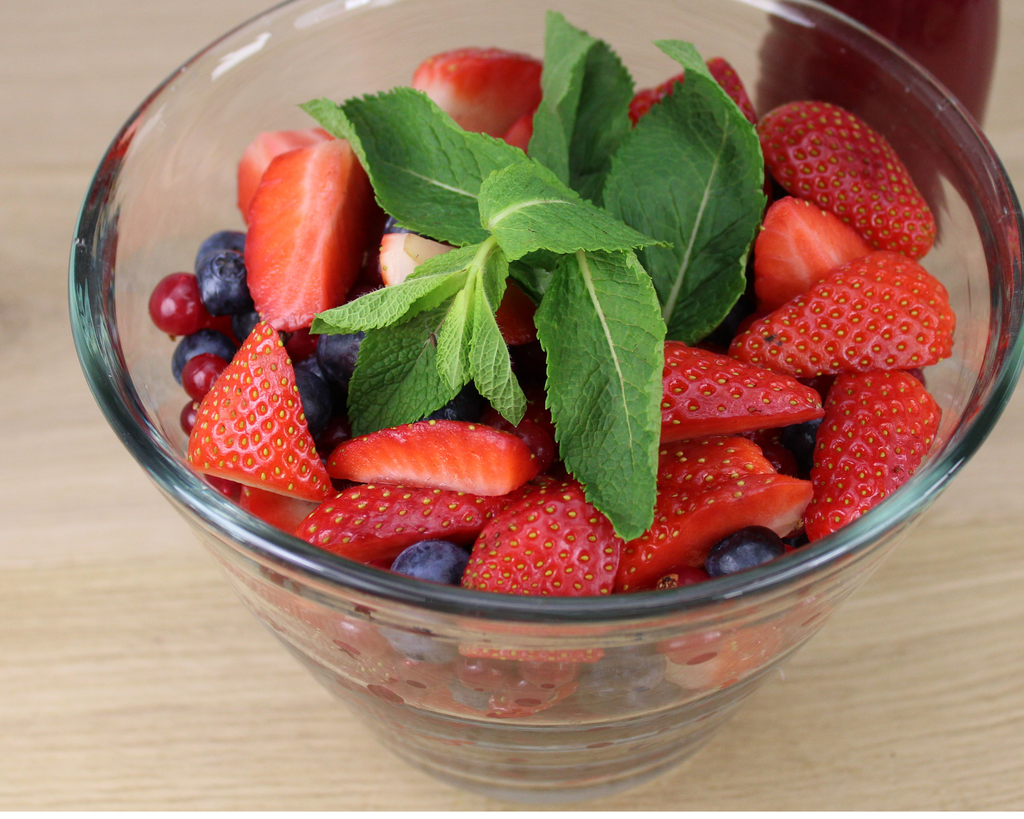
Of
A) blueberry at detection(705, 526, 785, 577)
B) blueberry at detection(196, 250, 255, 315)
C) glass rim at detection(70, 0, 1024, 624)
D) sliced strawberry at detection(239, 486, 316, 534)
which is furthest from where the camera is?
blueberry at detection(196, 250, 255, 315)

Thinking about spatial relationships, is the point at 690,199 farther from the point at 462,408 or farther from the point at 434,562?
the point at 434,562

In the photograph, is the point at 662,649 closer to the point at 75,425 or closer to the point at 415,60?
the point at 415,60

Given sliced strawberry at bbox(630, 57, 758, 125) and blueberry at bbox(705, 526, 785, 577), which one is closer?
blueberry at bbox(705, 526, 785, 577)

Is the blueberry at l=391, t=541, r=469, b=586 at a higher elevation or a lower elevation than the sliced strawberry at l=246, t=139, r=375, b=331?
lower

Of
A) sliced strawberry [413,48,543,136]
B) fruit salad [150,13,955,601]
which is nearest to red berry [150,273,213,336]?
fruit salad [150,13,955,601]

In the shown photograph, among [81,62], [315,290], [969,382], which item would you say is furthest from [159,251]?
[81,62]

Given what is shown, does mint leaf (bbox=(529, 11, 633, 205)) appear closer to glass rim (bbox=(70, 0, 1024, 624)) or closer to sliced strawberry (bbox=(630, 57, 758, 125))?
sliced strawberry (bbox=(630, 57, 758, 125))

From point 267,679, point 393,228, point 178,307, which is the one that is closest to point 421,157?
point 393,228
